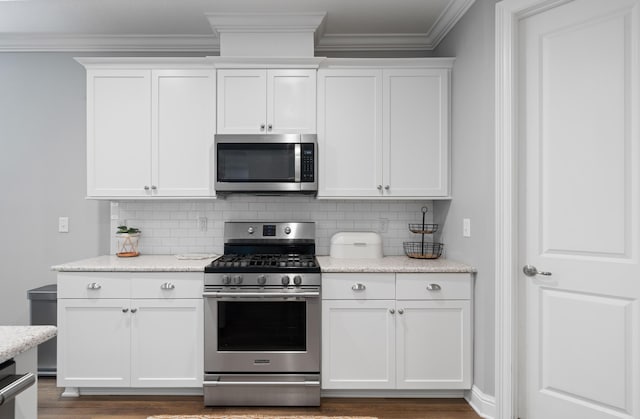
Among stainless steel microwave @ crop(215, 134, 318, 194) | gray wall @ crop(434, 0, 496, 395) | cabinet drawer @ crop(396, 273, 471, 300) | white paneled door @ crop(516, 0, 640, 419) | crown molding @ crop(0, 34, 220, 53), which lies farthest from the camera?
crown molding @ crop(0, 34, 220, 53)

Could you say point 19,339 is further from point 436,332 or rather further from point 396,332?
point 436,332

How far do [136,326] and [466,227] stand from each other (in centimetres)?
225

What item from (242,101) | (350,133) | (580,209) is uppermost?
(242,101)

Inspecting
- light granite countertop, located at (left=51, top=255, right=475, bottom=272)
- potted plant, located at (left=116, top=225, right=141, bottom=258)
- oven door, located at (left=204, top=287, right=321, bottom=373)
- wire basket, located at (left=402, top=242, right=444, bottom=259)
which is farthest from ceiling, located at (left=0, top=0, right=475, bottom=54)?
oven door, located at (left=204, top=287, right=321, bottom=373)

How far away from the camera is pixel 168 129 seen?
282 centimetres

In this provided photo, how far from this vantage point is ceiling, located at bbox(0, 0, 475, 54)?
2.66 m

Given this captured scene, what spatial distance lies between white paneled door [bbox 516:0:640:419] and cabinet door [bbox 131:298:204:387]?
1.97 meters

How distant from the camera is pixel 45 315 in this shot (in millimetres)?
2857

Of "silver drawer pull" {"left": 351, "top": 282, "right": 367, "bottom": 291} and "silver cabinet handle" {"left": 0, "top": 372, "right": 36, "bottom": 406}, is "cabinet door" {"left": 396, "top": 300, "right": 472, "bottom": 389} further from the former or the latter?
"silver cabinet handle" {"left": 0, "top": 372, "right": 36, "bottom": 406}

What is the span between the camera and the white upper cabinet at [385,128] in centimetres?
282

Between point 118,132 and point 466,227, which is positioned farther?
point 118,132

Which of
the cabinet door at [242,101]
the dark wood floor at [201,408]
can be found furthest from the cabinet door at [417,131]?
the dark wood floor at [201,408]

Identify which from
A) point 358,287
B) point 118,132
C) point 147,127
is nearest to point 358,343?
point 358,287

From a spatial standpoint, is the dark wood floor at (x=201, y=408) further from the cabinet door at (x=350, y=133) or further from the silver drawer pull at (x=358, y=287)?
the cabinet door at (x=350, y=133)
